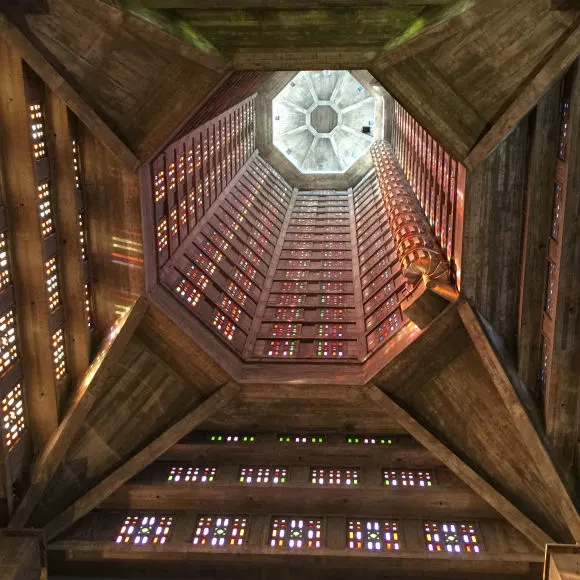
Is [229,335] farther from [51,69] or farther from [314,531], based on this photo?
[51,69]

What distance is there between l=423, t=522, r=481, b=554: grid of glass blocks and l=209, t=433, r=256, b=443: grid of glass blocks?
7.45m

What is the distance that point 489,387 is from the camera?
1917cm

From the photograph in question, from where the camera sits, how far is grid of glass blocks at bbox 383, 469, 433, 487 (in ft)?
66.7

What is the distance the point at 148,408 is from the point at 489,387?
12719mm

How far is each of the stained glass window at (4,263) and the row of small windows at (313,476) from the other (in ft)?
32.3

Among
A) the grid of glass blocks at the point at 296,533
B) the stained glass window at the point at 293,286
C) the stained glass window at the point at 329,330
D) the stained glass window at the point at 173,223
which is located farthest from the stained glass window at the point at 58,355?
the stained glass window at the point at 293,286

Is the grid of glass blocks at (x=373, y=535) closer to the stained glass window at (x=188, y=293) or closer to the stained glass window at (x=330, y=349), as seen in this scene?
the stained glass window at (x=330, y=349)

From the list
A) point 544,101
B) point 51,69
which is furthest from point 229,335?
point 544,101

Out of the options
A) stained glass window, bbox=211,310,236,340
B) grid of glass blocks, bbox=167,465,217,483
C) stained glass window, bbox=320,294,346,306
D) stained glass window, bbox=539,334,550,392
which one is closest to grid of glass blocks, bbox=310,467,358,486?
grid of glass blocks, bbox=167,465,217,483

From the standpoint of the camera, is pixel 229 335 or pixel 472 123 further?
pixel 229 335

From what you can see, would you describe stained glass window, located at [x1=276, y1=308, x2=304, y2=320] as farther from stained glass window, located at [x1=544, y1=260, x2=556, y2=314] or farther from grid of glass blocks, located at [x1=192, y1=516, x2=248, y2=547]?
stained glass window, located at [x1=544, y1=260, x2=556, y2=314]

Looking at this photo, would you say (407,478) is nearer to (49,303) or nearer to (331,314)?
(331,314)

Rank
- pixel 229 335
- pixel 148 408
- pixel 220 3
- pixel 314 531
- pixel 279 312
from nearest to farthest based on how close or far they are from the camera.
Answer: pixel 220 3 → pixel 314 531 → pixel 148 408 → pixel 229 335 → pixel 279 312

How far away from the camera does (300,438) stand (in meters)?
22.1
